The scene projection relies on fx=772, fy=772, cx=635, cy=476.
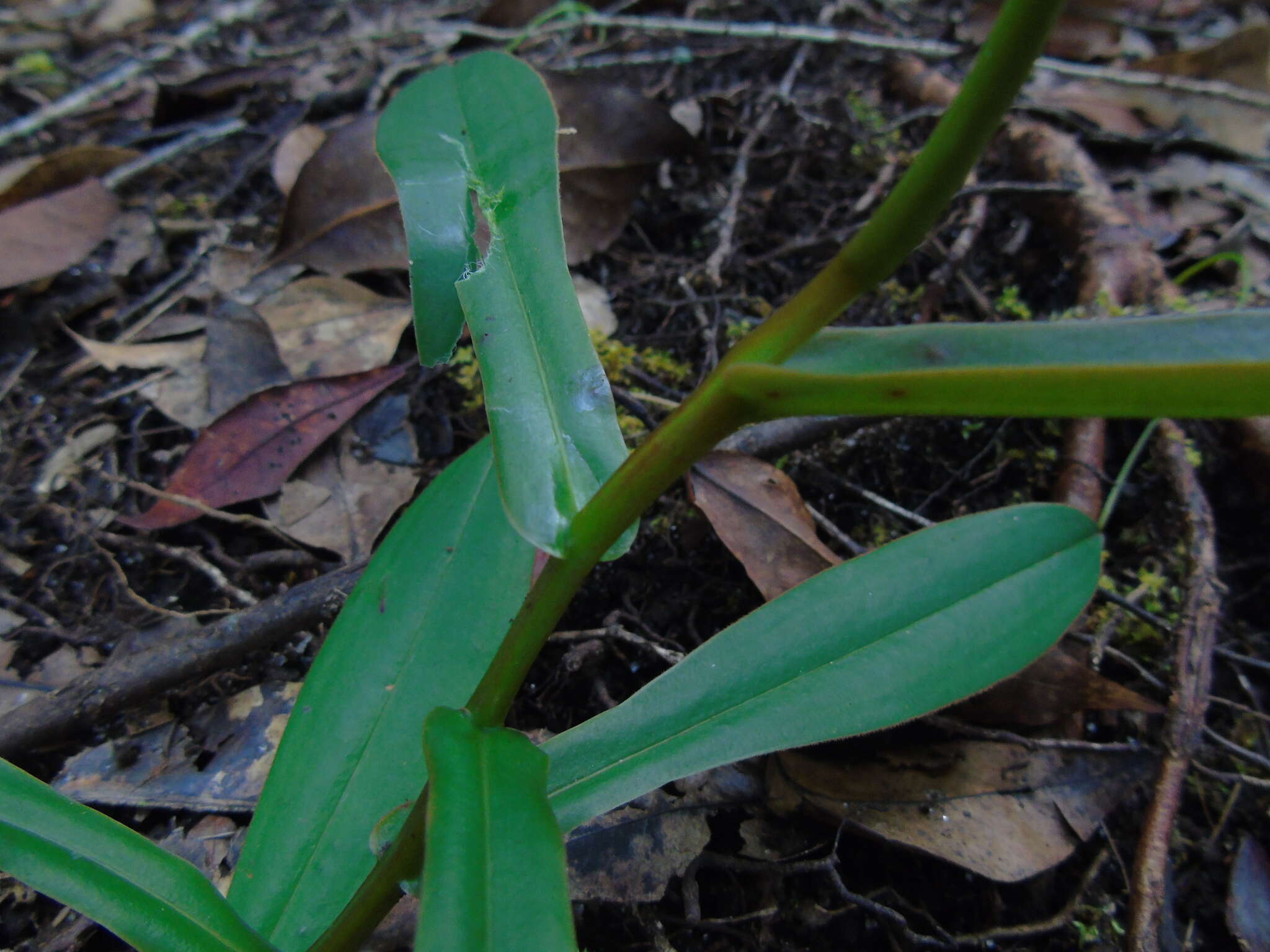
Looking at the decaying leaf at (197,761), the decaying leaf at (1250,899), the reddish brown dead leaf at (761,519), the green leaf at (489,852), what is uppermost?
the green leaf at (489,852)

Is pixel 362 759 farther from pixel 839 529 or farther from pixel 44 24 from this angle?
pixel 44 24

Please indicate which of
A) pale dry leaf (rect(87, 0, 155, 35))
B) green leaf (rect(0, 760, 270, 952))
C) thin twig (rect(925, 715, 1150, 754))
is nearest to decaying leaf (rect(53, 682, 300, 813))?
green leaf (rect(0, 760, 270, 952))

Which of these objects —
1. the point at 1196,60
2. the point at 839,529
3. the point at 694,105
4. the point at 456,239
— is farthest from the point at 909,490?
the point at 1196,60

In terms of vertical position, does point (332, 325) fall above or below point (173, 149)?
below

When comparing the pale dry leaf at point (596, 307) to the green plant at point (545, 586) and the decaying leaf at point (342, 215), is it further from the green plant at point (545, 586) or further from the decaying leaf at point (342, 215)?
the green plant at point (545, 586)

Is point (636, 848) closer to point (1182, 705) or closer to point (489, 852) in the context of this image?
point (489, 852)

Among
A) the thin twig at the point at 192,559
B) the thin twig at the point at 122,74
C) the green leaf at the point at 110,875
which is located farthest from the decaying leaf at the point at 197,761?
the thin twig at the point at 122,74

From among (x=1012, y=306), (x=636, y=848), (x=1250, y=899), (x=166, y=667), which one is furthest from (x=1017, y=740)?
(x=166, y=667)
